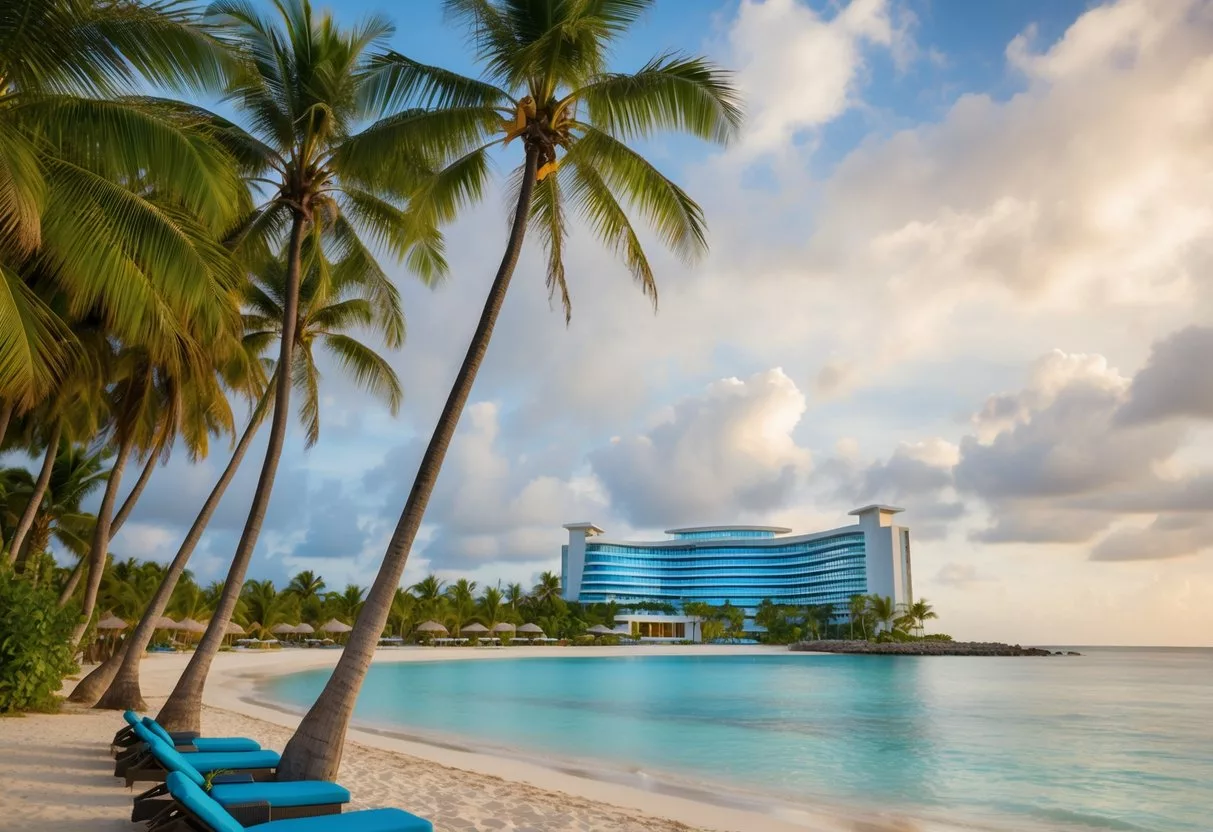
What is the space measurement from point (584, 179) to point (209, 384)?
22.9ft

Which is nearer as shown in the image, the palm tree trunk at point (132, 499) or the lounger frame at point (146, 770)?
the lounger frame at point (146, 770)

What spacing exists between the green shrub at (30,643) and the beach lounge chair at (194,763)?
16.9 ft

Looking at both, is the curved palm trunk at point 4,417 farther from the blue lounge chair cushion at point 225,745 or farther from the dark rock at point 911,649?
the dark rock at point 911,649

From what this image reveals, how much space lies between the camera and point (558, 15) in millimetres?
8648

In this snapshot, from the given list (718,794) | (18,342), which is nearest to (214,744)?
(18,342)

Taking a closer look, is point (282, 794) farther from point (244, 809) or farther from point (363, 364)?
point (363, 364)

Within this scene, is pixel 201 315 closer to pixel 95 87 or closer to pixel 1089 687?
pixel 95 87

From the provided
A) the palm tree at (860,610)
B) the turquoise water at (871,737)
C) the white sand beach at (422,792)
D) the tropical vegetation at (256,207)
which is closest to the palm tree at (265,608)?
the turquoise water at (871,737)

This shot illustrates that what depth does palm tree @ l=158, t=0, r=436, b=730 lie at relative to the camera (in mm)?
9766

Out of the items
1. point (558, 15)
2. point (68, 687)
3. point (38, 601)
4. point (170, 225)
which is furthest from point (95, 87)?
point (68, 687)

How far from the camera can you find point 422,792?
8.22 m

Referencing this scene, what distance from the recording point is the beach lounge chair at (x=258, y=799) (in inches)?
199

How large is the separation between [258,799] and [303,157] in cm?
859

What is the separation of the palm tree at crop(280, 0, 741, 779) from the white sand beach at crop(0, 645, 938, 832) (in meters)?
3.64
